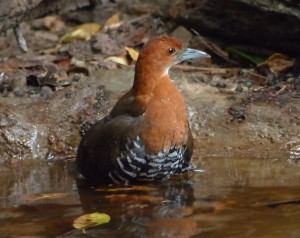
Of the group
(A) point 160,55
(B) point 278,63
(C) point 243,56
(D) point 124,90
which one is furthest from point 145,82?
(C) point 243,56

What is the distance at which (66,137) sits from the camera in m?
6.77

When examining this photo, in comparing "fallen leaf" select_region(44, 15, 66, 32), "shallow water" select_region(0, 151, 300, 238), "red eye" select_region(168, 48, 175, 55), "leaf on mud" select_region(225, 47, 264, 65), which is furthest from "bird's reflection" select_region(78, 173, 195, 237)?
"fallen leaf" select_region(44, 15, 66, 32)

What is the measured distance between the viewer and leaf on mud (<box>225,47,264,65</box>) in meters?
7.79

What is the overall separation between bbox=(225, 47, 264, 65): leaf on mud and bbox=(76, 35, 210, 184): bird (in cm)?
208

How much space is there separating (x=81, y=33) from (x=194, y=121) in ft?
8.51

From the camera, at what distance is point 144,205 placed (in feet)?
16.9

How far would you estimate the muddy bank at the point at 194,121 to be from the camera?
6.57 m

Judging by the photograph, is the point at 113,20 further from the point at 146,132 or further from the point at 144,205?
the point at 144,205

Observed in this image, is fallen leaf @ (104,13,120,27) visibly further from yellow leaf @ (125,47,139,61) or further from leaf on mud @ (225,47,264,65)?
leaf on mud @ (225,47,264,65)

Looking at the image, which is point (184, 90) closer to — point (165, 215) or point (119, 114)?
point (119, 114)

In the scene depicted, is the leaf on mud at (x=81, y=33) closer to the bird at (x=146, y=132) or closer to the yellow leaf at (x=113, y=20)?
the yellow leaf at (x=113, y=20)

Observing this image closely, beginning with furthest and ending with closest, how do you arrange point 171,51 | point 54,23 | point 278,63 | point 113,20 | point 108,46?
1. point 54,23
2. point 113,20
3. point 108,46
4. point 278,63
5. point 171,51

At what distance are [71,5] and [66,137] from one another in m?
2.13

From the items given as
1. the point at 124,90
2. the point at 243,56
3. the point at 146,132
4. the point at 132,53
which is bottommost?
the point at 146,132
